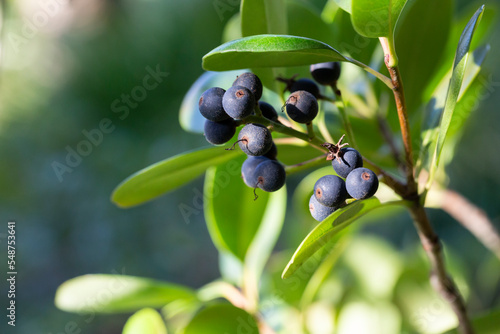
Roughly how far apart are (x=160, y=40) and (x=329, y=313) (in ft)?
11.6

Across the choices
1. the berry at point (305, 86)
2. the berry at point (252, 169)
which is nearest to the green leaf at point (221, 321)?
the berry at point (252, 169)

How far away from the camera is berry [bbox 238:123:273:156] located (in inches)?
18.7

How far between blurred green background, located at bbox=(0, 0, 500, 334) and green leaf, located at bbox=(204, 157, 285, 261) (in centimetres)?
225

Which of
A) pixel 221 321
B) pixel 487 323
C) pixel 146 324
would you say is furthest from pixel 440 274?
pixel 146 324

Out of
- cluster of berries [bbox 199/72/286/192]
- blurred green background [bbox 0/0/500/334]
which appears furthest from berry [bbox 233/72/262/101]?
blurred green background [bbox 0/0/500/334]

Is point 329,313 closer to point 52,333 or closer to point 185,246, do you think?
point 52,333

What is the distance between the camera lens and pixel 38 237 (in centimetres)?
367

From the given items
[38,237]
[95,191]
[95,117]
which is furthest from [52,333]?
[95,117]

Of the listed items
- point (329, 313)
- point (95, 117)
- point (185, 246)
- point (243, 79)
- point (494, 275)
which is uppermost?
point (243, 79)

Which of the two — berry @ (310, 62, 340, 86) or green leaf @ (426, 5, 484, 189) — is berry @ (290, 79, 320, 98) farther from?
green leaf @ (426, 5, 484, 189)

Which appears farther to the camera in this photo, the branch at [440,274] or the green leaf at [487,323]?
the green leaf at [487,323]

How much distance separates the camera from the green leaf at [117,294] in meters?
0.77

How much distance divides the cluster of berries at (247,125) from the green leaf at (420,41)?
15.1 inches

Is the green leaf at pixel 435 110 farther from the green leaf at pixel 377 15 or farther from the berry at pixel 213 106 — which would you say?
the berry at pixel 213 106
